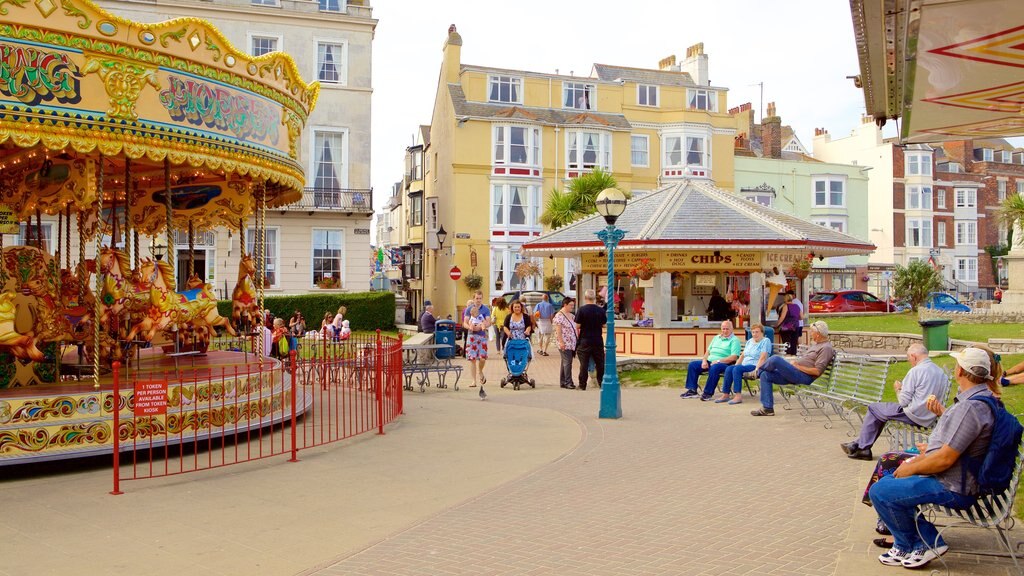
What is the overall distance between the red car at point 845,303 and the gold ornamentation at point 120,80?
3519cm

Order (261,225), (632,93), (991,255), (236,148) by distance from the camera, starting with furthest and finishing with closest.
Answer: (991,255), (632,93), (261,225), (236,148)

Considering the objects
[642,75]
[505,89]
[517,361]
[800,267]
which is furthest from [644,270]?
[642,75]

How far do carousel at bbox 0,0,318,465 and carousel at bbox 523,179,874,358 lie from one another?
9.71 metres

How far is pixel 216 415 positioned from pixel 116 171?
593 centimetres

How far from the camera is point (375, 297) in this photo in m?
34.1

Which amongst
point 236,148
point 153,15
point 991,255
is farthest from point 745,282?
point 991,255

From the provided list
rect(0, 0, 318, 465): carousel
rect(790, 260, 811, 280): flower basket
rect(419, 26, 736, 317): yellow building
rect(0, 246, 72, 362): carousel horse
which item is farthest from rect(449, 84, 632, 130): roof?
rect(0, 246, 72, 362): carousel horse

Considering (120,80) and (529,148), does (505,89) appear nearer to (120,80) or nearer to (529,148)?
(529,148)

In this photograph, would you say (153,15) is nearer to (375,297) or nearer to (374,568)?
(375,297)

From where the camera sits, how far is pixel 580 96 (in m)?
46.2

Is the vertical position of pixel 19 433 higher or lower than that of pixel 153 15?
lower

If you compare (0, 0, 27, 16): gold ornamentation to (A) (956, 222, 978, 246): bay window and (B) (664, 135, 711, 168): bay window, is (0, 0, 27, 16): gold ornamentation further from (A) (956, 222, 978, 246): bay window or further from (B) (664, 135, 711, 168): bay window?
(A) (956, 222, 978, 246): bay window

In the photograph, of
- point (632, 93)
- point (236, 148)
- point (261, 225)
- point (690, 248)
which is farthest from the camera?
point (632, 93)

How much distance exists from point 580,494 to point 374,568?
2.69 metres
